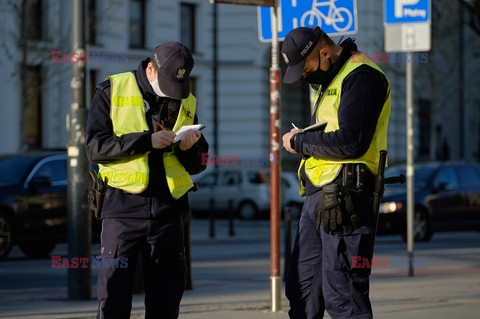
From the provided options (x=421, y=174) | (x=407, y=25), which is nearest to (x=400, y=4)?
(x=407, y=25)

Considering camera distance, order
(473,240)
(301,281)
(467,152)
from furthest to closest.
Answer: (467,152), (473,240), (301,281)

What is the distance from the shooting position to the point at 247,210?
33.2 m

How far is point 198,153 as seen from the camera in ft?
21.2

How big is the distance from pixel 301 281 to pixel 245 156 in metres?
33.1

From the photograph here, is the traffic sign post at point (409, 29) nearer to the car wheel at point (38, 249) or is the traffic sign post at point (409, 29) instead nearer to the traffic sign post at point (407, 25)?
the traffic sign post at point (407, 25)

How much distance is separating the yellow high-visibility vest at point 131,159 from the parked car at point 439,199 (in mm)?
15827

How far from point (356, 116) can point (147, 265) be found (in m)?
1.38

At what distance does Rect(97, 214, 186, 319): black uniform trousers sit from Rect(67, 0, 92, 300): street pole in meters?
4.54

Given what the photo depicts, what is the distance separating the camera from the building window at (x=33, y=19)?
28.5m

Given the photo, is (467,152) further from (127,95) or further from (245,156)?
(127,95)

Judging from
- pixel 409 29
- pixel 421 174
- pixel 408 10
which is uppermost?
pixel 408 10

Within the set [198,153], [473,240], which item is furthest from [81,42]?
[473,240]
